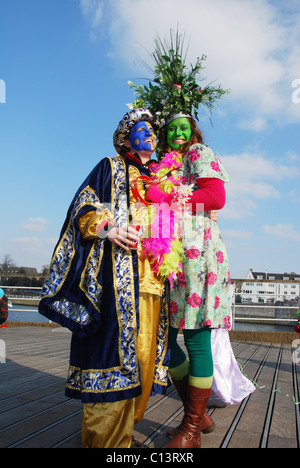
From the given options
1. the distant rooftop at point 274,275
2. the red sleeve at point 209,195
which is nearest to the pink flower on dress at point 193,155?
the red sleeve at point 209,195

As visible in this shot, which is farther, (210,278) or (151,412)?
(151,412)

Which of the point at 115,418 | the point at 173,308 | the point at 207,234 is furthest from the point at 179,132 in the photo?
the point at 115,418

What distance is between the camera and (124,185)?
1.62 meters

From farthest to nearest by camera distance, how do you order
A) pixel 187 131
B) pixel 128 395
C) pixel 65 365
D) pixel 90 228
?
1. pixel 65 365
2. pixel 187 131
3. pixel 90 228
4. pixel 128 395

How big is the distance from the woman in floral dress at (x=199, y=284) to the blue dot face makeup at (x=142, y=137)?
0.74 feet

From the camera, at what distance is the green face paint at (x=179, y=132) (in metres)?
1.77

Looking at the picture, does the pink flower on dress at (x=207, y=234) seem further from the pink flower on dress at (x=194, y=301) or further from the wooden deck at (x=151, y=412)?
the wooden deck at (x=151, y=412)

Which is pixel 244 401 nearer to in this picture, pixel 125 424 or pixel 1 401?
pixel 125 424

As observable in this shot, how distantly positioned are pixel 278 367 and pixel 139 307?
2529 millimetres

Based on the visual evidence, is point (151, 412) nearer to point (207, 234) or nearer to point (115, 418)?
point (115, 418)

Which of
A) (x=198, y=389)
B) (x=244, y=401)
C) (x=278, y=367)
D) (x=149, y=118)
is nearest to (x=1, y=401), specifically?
(x=198, y=389)

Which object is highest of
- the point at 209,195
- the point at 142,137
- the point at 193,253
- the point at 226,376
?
the point at 142,137

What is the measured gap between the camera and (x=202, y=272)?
1565 millimetres

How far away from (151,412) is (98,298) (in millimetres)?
1073
